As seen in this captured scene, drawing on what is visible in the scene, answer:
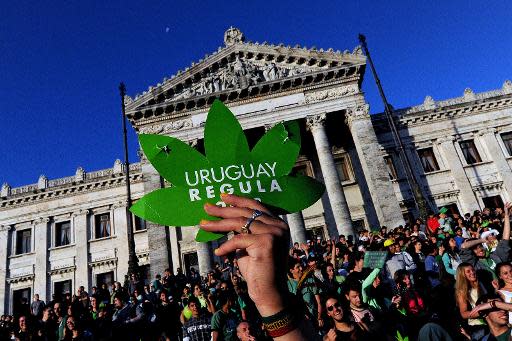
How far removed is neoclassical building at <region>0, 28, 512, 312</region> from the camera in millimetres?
22547

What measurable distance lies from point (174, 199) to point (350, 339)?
11.5ft

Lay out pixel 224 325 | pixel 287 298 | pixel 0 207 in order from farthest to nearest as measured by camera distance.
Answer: pixel 0 207
pixel 224 325
pixel 287 298

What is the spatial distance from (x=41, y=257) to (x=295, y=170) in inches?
798

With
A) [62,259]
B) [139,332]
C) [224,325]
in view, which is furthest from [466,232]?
[62,259]

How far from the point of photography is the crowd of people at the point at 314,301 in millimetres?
1528

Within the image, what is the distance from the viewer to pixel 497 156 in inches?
1051

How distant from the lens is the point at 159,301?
32.0 ft

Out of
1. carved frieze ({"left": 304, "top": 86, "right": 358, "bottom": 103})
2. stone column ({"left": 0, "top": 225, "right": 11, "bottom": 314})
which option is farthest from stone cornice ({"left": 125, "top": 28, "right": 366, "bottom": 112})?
stone column ({"left": 0, "top": 225, "right": 11, "bottom": 314})

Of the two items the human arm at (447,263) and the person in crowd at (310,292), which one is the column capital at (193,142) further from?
the human arm at (447,263)

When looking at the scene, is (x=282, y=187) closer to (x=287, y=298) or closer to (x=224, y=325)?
(x=287, y=298)

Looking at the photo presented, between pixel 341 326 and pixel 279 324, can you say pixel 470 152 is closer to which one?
pixel 341 326

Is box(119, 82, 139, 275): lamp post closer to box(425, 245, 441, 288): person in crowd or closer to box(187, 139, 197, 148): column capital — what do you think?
box(187, 139, 197, 148): column capital

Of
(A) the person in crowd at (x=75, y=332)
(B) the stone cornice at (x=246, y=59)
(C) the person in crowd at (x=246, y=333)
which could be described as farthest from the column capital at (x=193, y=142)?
(C) the person in crowd at (x=246, y=333)

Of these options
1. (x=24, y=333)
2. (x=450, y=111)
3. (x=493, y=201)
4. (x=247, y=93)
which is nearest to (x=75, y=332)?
(x=24, y=333)
